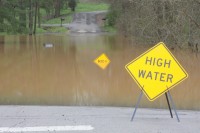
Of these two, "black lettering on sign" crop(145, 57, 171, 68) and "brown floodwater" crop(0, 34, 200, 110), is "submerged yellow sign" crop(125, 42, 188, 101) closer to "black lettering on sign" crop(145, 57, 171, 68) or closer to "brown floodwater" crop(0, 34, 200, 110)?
"black lettering on sign" crop(145, 57, 171, 68)

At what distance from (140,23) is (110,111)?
19.4 meters

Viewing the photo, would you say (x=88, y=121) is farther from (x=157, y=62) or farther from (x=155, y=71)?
(x=157, y=62)

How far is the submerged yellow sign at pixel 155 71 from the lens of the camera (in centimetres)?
736

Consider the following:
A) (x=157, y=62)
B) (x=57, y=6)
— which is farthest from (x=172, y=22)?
(x=57, y=6)

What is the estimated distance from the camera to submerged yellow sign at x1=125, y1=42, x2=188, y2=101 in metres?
7.36

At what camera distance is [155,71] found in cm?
743

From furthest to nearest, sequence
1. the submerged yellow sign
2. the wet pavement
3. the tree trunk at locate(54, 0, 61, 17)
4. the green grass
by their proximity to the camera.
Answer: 1. the tree trunk at locate(54, 0, 61, 17)
2. the green grass
3. the submerged yellow sign
4. the wet pavement

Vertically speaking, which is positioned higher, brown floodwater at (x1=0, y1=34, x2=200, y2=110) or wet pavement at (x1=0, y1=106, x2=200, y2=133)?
wet pavement at (x1=0, y1=106, x2=200, y2=133)

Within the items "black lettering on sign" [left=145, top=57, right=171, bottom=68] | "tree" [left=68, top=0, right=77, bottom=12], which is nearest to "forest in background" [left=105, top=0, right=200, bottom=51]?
"black lettering on sign" [left=145, top=57, right=171, bottom=68]

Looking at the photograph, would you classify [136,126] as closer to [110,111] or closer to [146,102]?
[110,111]

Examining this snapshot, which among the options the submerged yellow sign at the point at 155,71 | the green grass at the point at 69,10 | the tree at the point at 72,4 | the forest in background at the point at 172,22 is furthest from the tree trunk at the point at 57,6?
the submerged yellow sign at the point at 155,71

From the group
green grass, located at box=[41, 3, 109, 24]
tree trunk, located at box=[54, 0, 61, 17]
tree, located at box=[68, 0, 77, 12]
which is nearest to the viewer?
green grass, located at box=[41, 3, 109, 24]

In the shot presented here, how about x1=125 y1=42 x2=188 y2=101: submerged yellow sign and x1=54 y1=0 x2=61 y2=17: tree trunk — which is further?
x1=54 y1=0 x2=61 y2=17: tree trunk

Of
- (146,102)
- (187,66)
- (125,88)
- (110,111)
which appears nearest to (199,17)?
(187,66)
